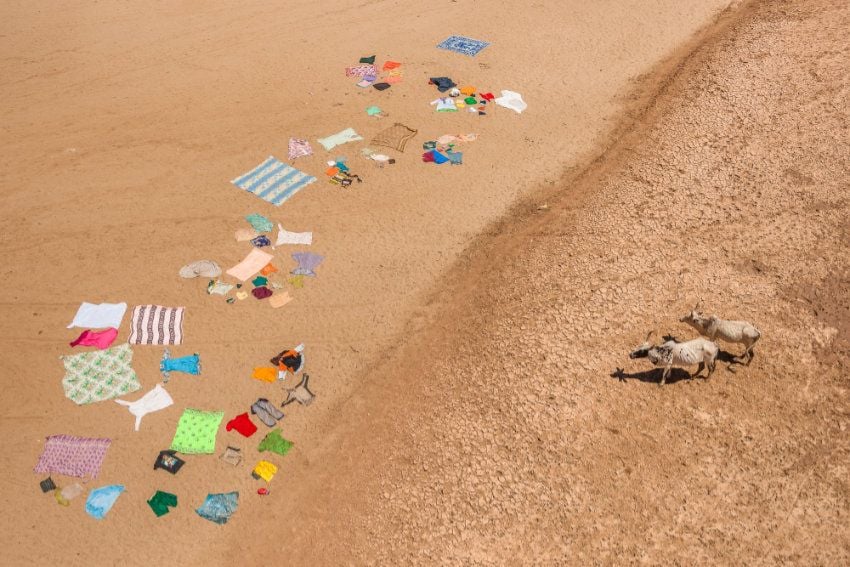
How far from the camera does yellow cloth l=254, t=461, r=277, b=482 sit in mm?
10341

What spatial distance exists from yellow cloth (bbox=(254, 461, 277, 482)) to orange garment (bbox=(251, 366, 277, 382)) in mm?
1654

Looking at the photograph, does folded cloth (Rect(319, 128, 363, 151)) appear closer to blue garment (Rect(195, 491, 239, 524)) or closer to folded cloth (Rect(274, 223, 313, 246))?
folded cloth (Rect(274, 223, 313, 246))

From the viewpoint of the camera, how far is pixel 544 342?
1157cm

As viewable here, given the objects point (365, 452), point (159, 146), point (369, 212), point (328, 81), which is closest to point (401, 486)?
point (365, 452)

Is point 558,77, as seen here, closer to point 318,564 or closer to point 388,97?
point 388,97

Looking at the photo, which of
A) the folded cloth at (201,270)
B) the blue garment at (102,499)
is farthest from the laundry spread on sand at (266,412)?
the folded cloth at (201,270)

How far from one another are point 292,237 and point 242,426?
15.7 ft

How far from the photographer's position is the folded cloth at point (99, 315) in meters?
12.5

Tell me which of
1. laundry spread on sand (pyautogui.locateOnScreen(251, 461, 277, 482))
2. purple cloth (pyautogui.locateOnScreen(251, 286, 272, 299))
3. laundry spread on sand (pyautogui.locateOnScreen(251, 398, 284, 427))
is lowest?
laundry spread on sand (pyautogui.locateOnScreen(251, 461, 277, 482))

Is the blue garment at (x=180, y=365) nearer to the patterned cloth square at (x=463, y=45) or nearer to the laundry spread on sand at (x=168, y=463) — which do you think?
the laundry spread on sand at (x=168, y=463)

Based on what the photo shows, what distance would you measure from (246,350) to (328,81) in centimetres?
990

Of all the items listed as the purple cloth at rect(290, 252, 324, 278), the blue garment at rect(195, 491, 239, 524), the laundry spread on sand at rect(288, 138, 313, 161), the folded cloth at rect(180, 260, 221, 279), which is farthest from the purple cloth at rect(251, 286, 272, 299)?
the laundry spread on sand at rect(288, 138, 313, 161)

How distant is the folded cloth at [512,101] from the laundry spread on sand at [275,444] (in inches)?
444

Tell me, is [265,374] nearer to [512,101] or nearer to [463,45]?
[512,101]
